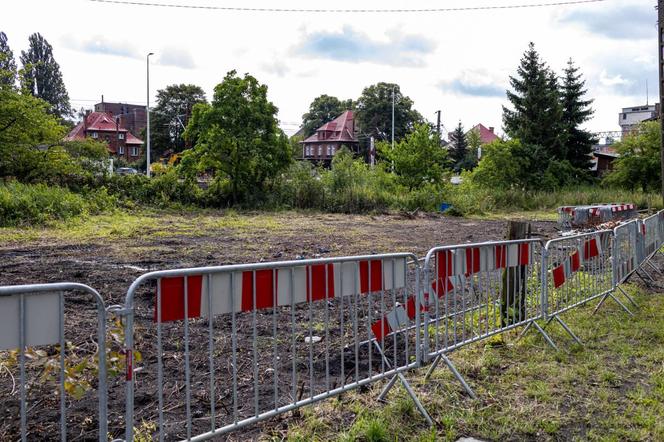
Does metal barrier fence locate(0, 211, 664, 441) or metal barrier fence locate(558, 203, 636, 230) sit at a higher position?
metal barrier fence locate(558, 203, 636, 230)

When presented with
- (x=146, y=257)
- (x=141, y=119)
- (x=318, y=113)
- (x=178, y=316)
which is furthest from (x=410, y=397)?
(x=141, y=119)

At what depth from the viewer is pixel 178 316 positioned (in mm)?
3211

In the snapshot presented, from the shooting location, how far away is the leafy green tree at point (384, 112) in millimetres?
84562

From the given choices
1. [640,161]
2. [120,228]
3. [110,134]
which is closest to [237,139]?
[120,228]

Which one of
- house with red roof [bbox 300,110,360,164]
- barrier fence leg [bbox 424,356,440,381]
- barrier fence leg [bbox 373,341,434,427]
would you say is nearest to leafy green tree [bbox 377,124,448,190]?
barrier fence leg [bbox 424,356,440,381]

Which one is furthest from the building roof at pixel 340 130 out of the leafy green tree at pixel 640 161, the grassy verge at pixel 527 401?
the grassy verge at pixel 527 401

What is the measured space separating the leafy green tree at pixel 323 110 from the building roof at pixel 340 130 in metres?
7.29

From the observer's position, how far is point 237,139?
30.1 meters

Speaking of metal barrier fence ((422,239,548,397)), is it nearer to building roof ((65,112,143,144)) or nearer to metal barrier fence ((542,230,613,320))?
metal barrier fence ((542,230,613,320))

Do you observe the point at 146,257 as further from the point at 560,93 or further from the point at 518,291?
the point at 560,93

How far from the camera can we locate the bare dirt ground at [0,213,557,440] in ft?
13.6

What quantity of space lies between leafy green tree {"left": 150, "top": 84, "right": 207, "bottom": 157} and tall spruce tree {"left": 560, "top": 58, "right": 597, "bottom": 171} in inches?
1755

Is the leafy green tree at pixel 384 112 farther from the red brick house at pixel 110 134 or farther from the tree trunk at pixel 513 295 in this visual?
the tree trunk at pixel 513 295

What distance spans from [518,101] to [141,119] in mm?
78824
